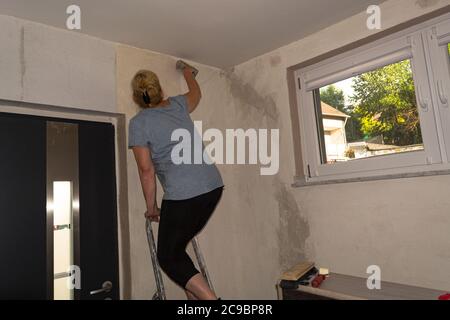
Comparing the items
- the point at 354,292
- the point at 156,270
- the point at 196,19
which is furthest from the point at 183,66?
the point at 354,292

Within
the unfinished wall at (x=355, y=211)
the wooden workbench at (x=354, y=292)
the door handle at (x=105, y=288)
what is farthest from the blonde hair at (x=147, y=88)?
the wooden workbench at (x=354, y=292)

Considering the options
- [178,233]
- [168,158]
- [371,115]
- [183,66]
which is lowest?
[178,233]

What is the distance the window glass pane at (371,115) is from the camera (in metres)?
1.82

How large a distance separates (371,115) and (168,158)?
52.0 inches

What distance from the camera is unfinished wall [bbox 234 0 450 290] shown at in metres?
1.60

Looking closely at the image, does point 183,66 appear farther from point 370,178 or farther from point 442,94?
point 442,94

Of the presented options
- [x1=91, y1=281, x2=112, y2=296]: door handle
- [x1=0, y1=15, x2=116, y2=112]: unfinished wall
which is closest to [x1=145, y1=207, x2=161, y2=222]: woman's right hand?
[x1=91, y1=281, x2=112, y2=296]: door handle

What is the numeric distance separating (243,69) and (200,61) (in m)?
0.37

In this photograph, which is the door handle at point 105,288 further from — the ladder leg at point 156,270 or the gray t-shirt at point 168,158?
the gray t-shirt at point 168,158

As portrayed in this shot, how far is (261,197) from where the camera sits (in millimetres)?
2395

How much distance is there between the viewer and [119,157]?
2.04 metres
